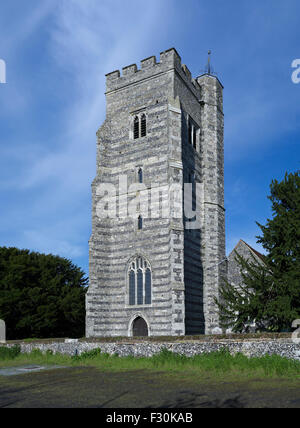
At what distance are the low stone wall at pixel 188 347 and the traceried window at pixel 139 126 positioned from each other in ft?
55.3

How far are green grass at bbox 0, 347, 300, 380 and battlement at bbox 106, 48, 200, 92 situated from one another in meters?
21.3

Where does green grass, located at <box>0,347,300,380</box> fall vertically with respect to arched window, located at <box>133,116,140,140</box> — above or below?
below

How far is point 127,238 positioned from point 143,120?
29.4ft

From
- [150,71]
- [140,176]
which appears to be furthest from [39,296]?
[150,71]

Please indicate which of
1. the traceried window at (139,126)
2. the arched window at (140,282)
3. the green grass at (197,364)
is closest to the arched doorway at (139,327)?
the arched window at (140,282)

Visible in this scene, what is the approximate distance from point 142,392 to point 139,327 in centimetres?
1782

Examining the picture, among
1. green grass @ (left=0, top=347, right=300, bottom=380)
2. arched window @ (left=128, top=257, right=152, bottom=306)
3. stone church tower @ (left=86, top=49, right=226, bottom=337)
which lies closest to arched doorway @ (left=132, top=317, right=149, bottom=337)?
stone church tower @ (left=86, top=49, right=226, bottom=337)

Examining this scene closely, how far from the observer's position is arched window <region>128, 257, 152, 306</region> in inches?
1070

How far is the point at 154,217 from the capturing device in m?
27.9

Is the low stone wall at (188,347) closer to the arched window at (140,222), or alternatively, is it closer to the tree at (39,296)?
the arched window at (140,222)

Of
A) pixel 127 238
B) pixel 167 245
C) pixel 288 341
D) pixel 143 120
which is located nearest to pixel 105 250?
pixel 127 238

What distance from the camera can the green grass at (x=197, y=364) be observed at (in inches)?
459

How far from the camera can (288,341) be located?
41.4ft

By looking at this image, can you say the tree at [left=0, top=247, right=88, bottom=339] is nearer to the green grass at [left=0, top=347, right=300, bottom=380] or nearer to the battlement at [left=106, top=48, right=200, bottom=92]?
the green grass at [left=0, top=347, right=300, bottom=380]
